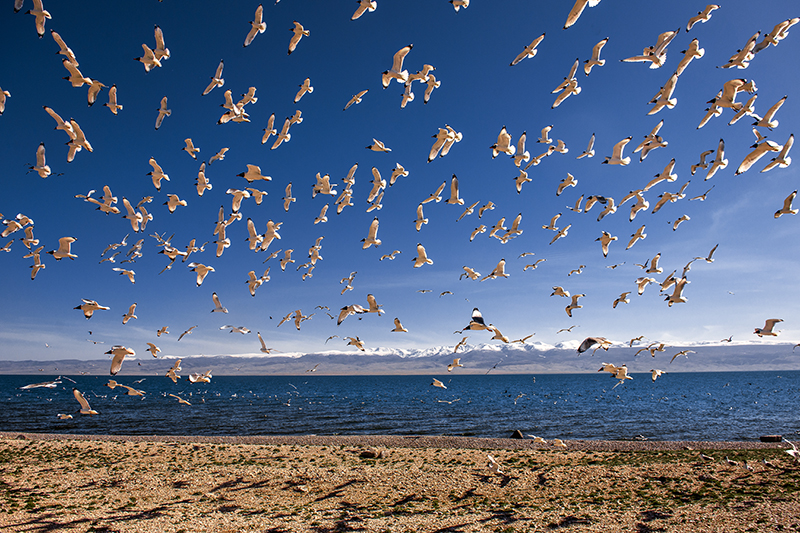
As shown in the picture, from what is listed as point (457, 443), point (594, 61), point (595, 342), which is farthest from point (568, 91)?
point (457, 443)

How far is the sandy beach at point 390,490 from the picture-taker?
12.7 meters

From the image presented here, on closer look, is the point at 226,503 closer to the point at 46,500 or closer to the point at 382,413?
the point at 46,500

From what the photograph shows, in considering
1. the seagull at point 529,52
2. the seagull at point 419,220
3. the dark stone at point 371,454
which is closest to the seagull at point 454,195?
the seagull at point 419,220

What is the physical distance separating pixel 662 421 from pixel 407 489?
138 feet

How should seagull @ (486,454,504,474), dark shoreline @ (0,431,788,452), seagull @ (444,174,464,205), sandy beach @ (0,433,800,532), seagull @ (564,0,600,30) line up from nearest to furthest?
seagull @ (564,0,600,30)
sandy beach @ (0,433,800,532)
seagull @ (444,174,464,205)
seagull @ (486,454,504,474)
dark shoreline @ (0,431,788,452)

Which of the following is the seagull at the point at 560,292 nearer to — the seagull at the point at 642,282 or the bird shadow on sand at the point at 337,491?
the seagull at the point at 642,282

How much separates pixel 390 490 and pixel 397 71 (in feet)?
52.8

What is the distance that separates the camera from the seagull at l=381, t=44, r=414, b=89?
12.7 m

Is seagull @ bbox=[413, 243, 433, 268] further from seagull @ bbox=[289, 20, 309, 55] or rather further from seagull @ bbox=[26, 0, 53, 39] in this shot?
seagull @ bbox=[26, 0, 53, 39]

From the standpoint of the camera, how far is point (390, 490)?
54.2 ft

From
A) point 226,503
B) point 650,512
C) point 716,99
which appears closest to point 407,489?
point 226,503

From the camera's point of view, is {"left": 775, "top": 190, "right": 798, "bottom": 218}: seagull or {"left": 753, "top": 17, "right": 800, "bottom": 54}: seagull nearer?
{"left": 753, "top": 17, "right": 800, "bottom": 54}: seagull

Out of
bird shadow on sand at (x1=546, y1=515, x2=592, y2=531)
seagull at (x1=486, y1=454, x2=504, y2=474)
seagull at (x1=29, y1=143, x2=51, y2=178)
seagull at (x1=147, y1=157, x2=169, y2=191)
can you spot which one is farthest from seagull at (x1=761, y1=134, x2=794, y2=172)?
seagull at (x1=29, y1=143, x2=51, y2=178)

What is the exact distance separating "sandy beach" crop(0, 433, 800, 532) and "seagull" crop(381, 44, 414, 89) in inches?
567
